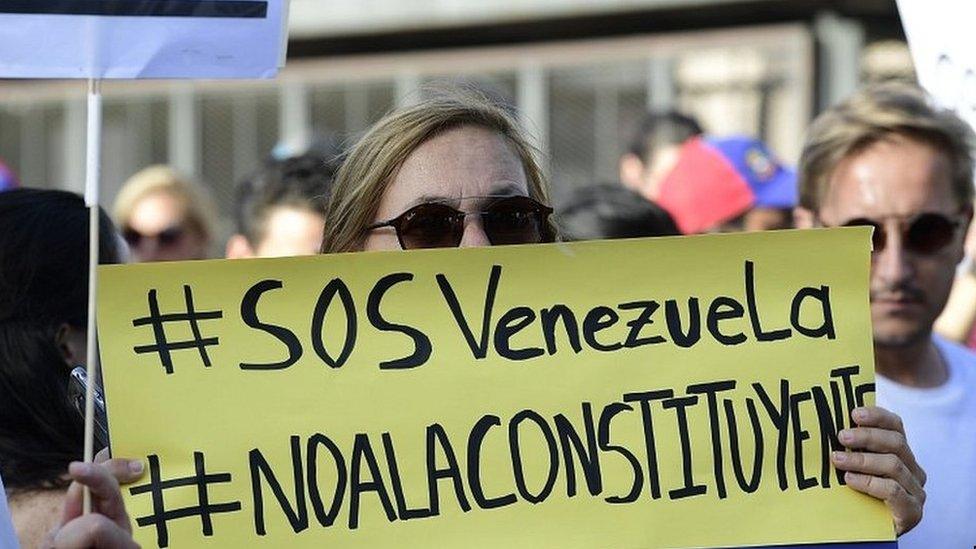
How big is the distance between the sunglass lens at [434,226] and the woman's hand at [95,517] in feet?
1.95

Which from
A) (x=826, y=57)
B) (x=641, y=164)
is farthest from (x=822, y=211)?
(x=826, y=57)

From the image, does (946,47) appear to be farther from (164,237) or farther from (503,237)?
(164,237)

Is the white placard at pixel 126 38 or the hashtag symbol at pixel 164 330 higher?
the white placard at pixel 126 38

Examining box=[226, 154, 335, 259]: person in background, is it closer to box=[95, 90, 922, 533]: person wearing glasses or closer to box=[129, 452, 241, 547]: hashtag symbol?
box=[95, 90, 922, 533]: person wearing glasses

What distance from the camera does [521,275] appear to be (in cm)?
220

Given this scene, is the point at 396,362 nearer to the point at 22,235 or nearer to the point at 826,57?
the point at 22,235

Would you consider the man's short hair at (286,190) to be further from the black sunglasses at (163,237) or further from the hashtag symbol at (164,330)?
the hashtag symbol at (164,330)

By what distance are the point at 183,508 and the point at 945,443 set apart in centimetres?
158

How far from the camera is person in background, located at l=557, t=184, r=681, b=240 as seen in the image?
13.8 ft

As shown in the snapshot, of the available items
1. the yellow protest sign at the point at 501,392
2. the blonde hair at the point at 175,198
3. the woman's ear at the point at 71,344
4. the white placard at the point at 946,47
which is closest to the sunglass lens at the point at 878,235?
the white placard at the point at 946,47

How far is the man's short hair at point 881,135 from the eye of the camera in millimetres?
3354

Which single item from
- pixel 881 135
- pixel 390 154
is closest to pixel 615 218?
pixel 881 135

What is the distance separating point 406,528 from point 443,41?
9630 mm

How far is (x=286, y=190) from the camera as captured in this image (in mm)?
4457
